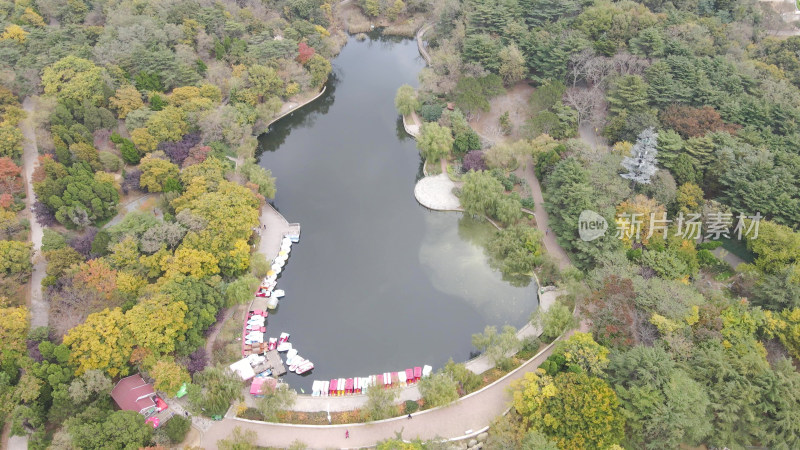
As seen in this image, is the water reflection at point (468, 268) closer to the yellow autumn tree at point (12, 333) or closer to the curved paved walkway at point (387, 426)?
the curved paved walkway at point (387, 426)

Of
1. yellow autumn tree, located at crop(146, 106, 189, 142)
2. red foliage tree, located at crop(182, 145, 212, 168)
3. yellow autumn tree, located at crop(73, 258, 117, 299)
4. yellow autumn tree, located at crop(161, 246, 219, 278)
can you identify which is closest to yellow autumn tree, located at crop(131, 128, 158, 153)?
yellow autumn tree, located at crop(146, 106, 189, 142)

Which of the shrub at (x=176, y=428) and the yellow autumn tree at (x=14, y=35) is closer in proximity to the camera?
the shrub at (x=176, y=428)

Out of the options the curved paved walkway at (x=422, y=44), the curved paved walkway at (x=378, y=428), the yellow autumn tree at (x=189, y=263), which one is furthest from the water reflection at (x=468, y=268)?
the curved paved walkway at (x=422, y=44)

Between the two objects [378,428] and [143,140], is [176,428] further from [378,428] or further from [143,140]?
[143,140]

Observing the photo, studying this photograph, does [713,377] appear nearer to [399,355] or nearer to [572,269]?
[572,269]

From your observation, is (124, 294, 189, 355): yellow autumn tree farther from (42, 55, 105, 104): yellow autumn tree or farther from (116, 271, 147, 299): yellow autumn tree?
(42, 55, 105, 104): yellow autumn tree

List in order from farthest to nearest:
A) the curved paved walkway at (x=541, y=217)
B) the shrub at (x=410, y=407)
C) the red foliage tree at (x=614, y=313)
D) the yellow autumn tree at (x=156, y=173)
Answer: the yellow autumn tree at (x=156, y=173) < the curved paved walkway at (x=541, y=217) < the red foliage tree at (x=614, y=313) < the shrub at (x=410, y=407)

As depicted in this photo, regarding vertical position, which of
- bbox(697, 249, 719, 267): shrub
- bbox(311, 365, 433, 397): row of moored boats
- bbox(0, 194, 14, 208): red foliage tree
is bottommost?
bbox(311, 365, 433, 397): row of moored boats
